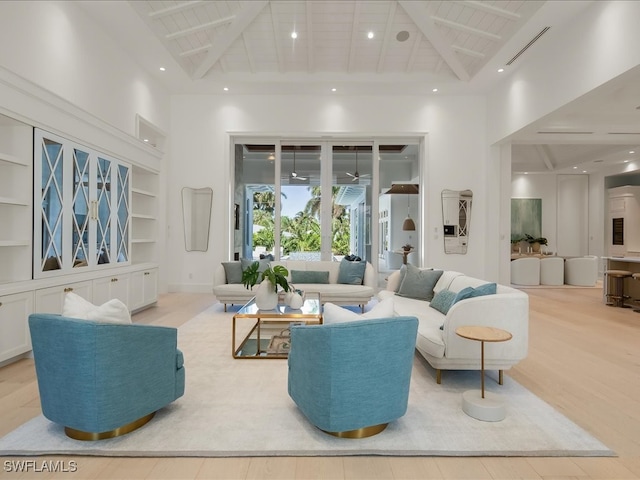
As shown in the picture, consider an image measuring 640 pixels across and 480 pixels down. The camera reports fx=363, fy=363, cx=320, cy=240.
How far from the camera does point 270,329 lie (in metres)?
4.51

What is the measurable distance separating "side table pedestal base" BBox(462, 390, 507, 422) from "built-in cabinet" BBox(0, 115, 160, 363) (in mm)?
3938

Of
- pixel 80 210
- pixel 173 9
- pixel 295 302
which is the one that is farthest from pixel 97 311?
pixel 173 9

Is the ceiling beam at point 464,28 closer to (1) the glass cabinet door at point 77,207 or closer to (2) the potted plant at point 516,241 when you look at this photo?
(1) the glass cabinet door at point 77,207

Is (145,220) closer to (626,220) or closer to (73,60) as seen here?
(73,60)

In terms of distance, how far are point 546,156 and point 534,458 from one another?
408 inches

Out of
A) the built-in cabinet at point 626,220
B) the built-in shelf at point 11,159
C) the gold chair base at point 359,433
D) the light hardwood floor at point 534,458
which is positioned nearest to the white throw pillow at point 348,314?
the gold chair base at point 359,433

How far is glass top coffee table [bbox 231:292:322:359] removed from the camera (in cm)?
366

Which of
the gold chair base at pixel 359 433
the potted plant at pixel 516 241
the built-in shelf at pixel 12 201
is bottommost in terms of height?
the gold chair base at pixel 359 433

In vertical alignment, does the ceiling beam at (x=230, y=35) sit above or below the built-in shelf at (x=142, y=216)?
above

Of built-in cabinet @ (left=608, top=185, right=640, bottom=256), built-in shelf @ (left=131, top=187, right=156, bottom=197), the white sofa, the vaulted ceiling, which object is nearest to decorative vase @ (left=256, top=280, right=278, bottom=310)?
the white sofa

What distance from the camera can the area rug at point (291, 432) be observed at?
2057 mm

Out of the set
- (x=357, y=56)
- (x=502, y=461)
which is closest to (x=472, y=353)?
(x=502, y=461)

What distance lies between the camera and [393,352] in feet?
6.95

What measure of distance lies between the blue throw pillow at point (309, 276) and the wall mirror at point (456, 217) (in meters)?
3.13
